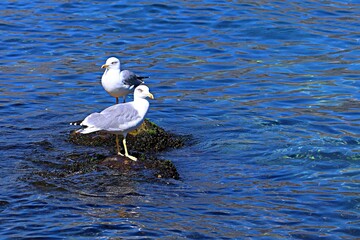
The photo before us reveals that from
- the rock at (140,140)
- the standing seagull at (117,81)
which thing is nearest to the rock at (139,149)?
the rock at (140,140)

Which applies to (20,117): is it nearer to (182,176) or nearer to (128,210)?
(182,176)

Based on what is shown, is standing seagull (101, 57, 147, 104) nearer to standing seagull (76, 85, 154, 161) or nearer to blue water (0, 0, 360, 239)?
blue water (0, 0, 360, 239)

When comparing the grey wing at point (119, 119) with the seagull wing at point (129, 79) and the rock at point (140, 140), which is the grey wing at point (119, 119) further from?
the seagull wing at point (129, 79)

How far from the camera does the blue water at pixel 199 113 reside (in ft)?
27.6

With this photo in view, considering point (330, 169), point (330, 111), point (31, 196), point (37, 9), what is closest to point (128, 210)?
point (31, 196)

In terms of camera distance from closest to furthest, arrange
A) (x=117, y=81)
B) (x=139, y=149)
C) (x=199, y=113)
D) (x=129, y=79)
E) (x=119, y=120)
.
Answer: (x=119, y=120) → (x=139, y=149) → (x=117, y=81) → (x=129, y=79) → (x=199, y=113)

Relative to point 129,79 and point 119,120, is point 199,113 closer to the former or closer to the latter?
point 129,79

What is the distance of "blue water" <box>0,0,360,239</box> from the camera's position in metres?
8.42

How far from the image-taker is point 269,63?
16.1m

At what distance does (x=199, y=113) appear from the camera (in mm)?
13102

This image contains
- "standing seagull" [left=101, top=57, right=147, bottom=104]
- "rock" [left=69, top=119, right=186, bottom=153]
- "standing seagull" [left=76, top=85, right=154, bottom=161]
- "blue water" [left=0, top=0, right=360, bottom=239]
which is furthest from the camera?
"standing seagull" [left=101, top=57, right=147, bottom=104]

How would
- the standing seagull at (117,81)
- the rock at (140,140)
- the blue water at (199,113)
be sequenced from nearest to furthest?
the blue water at (199,113)
the rock at (140,140)
the standing seagull at (117,81)

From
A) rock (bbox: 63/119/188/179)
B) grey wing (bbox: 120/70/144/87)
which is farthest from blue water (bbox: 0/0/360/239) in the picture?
grey wing (bbox: 120/70/144/87)

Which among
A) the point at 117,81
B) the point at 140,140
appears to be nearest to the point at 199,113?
the point at 117,81
